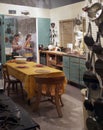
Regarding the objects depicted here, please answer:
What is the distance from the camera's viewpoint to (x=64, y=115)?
3809 millimetres

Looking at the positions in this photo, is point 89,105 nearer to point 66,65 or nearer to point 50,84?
point 50,84

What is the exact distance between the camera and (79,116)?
3756 millimetres

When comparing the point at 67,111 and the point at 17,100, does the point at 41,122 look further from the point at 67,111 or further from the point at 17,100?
the point at 17,100

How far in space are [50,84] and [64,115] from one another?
664 millimetres

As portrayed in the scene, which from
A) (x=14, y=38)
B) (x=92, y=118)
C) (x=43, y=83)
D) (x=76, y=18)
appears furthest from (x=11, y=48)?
(x=92, y=118)

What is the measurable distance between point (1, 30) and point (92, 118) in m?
5.29

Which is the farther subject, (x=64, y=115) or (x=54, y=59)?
(x=54, y=59)

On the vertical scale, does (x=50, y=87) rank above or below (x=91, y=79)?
below

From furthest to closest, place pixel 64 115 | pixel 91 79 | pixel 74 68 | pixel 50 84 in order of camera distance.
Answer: pixel 74 68 < pixel 64 115 < pixel 50 84 < pixel 91 79

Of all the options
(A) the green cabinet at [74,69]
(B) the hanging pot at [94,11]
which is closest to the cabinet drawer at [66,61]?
(A) the green cabinet at [74,69]

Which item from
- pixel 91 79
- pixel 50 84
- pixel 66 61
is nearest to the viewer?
pixel 91 79

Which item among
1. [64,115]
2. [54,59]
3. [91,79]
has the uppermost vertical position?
[91,79]

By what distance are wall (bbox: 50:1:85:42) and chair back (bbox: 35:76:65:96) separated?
3.07 m

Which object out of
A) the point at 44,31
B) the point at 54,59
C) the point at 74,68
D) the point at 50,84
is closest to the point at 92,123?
the point at 50,84
